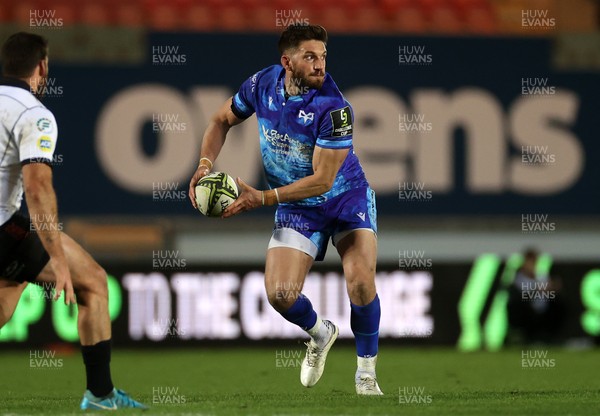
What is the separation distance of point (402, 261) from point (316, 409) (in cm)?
792

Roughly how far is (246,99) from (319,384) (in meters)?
2.48

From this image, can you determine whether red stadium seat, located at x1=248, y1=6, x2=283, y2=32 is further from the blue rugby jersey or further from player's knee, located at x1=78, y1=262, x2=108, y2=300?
player's knee, located at x1=78, y1=262, x2=108, y2=300

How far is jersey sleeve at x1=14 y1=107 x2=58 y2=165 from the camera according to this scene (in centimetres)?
612

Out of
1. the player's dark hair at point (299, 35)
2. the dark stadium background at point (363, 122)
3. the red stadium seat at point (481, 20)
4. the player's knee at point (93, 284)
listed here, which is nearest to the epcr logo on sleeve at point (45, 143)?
the player's knee at point (93, 284)

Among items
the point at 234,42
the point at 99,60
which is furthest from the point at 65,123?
the point at 234,42

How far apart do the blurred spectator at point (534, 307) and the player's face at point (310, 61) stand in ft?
23.9

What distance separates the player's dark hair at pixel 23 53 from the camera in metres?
6.37

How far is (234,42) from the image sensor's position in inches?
607

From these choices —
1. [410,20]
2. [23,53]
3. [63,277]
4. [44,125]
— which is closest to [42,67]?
[23,53]

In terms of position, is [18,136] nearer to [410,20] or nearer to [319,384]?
[319,384]

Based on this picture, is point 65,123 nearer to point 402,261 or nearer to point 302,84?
point 402,261

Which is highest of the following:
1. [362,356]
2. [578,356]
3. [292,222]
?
[292,222]

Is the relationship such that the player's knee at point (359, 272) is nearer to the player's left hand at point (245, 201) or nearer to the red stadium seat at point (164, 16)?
the player's left hand at point (245, 201)

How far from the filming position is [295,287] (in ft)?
25.1
